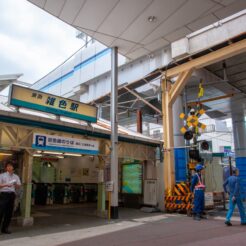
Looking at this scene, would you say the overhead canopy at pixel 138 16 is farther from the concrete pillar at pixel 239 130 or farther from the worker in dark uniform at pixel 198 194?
the concrete pillar at pixel 239 130

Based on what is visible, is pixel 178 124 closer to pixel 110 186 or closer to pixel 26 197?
pixel 110 186

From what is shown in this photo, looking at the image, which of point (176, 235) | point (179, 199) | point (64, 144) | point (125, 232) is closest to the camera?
point (176, 235)

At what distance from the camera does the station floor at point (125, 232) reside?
6418mm

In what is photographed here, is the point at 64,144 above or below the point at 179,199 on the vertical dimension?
above

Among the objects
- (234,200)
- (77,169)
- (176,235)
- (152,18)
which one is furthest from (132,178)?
(152,18)

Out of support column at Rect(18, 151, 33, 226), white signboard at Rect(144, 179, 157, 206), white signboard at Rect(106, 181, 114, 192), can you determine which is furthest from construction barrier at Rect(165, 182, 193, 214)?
support column at Rect(18, 151, 33, 226)

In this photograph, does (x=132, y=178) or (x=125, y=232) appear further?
(x=132, y=178)

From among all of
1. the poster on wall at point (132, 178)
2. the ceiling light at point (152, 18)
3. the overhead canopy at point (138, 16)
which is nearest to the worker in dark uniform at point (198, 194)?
the poster on wall at point (132, 178)

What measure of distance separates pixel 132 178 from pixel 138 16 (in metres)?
8.08

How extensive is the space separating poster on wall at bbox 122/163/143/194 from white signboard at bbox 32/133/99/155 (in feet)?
14.1

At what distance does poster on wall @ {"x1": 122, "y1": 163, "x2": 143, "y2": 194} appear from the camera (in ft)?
45.9

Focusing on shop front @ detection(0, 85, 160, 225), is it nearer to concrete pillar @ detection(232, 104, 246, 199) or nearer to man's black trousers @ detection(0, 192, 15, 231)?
man's black trousers @ detection(0, 192, 15, 231)

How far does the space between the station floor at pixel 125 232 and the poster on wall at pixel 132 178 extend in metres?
3.90

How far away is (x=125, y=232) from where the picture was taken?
7.61 metres
